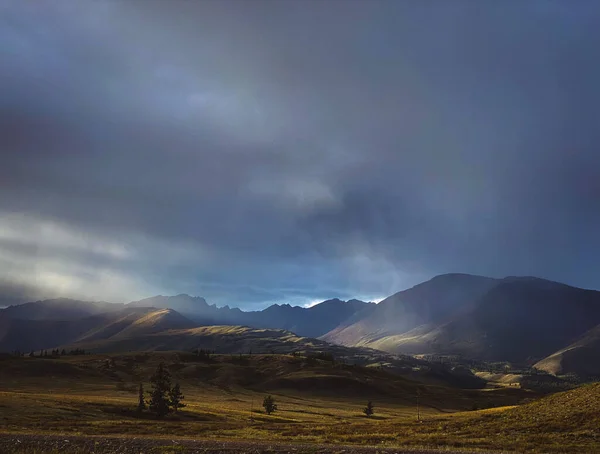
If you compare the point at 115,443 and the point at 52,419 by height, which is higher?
the point at 115,443

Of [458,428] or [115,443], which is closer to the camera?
[115,443]

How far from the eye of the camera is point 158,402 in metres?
78.7

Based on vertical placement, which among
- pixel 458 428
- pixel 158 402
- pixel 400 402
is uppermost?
pixel 458 428

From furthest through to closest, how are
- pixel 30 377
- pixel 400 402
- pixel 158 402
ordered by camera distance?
pixel 400 402 < pixel 30 377 < pixel 158 402

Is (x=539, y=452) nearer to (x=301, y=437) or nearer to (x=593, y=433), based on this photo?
(x=593, y=433)

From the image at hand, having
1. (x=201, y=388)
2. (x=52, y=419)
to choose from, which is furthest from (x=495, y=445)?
(x=201, y=388)

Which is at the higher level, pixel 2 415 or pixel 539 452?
pixel 539 452

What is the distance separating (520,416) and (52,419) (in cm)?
5632

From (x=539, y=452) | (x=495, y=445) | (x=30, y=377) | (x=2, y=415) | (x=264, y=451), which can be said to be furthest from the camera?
(x=30, y=377)

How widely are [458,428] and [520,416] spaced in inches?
273

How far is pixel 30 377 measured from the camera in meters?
171

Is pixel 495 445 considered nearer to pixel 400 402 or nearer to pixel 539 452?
pixel 539 452

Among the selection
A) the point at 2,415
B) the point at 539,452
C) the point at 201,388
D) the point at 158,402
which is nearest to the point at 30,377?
the point at 201,388

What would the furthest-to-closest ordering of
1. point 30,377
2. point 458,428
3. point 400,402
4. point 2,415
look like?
point 400,402 → point 30,377 → point 2,415 → point 458,428
